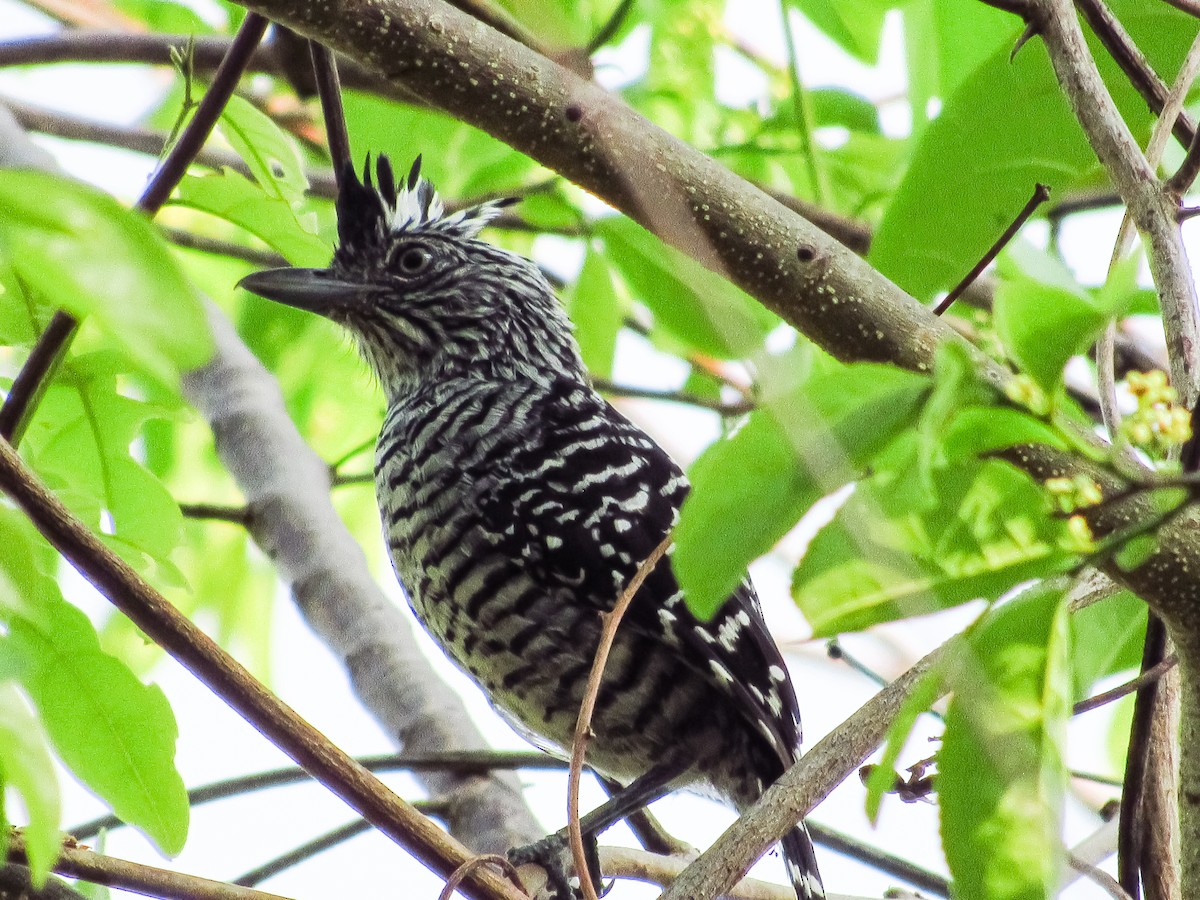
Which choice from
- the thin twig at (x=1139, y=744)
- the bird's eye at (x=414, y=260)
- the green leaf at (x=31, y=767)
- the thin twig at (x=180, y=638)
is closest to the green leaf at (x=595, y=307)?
the bird's eye at (x=414, y=260)

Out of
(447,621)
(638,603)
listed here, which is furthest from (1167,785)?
(447,621)

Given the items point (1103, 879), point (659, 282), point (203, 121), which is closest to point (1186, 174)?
point (1103, 879)

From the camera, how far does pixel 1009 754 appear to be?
3.93 ft

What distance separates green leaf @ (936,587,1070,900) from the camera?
1174mm

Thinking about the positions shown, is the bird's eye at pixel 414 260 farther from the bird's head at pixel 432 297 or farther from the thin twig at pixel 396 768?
the thin twig at pixel 396 768

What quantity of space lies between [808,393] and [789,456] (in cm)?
5

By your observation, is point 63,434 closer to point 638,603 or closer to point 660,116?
point 638,603

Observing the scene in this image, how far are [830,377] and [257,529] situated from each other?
108 inches

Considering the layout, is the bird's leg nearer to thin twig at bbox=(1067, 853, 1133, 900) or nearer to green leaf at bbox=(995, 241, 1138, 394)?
thin twig at bbox=(1067, 853, 1133, 900)

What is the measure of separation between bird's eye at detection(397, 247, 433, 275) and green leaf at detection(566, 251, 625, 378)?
3.52 feet

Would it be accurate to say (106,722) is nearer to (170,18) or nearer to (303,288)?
(303,288)

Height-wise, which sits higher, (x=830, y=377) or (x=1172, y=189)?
(x=1172, y=189)

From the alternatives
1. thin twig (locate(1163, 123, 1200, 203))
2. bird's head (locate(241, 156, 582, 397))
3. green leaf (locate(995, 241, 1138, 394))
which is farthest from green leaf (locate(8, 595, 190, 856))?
bird's head (locate(241, 156, 582, 397))

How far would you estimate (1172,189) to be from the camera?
1711 millimetres
